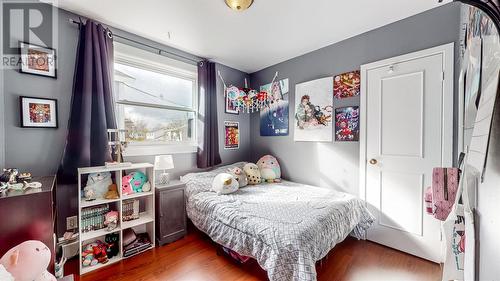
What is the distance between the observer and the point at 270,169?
10.0 ft

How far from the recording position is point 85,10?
1922 millimetres

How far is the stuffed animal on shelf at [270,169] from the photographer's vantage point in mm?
3025

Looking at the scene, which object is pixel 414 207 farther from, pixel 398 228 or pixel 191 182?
pixel 191 182

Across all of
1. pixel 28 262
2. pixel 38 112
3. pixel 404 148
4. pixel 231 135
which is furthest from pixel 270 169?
pixel 38 112

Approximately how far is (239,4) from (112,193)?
2.20 metres

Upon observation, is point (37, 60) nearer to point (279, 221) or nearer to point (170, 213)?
point (170, 213)

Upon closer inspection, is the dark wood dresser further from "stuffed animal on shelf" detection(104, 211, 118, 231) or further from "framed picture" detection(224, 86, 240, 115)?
"framed picture" detection(224, 86, 240, 115)

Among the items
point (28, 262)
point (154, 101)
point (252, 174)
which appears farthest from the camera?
point (252, 174)

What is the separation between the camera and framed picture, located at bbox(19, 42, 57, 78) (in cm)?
172

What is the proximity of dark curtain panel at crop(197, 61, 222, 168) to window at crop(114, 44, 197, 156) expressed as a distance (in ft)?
0.40

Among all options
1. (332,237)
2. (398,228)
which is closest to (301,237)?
(332,237)

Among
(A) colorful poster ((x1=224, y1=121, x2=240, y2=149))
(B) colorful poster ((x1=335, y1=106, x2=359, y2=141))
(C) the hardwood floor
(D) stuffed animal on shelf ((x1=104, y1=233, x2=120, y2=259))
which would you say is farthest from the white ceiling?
(C) the hardwood floor

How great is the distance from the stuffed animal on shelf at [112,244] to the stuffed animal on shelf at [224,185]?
43.3 inches

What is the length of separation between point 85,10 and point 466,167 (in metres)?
3.01
